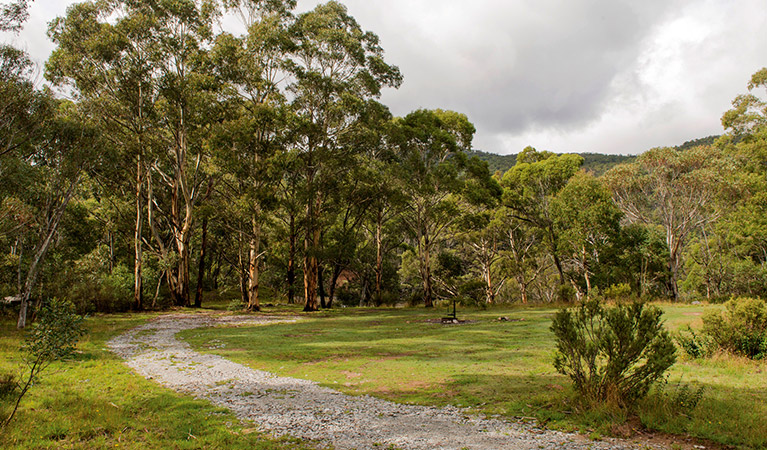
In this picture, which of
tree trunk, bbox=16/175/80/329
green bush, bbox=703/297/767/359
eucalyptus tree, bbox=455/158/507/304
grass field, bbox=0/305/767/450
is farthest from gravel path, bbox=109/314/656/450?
eucalyptus tree, bbox=455/158/507/304

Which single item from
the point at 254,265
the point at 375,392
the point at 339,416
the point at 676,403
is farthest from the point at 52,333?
the point at 254,265

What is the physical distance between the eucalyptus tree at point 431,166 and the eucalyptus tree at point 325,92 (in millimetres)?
3898

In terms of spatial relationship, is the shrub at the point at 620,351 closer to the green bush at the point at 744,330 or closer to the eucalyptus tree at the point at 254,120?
the green bush at the point at 744,330

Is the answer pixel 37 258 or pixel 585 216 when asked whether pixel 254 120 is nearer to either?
pixel 37 258

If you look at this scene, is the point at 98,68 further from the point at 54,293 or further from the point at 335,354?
the point at 335,354

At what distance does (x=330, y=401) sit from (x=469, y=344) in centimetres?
631

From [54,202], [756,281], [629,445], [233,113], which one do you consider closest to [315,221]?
[233,113]

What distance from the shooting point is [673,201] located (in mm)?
27500

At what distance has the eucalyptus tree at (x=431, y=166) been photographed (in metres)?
27.7

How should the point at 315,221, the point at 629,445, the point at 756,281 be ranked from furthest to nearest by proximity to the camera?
the point at 756,281
the point at 315,221
the point at 629,445

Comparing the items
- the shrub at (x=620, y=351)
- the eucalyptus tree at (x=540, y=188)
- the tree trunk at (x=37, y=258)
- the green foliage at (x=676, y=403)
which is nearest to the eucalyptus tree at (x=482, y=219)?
the eucalyptus tree at (x=540, y=188)

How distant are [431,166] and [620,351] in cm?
2403

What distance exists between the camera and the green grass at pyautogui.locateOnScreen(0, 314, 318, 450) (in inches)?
176

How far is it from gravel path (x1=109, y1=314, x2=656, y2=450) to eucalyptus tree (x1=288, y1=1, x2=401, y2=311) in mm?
17269
